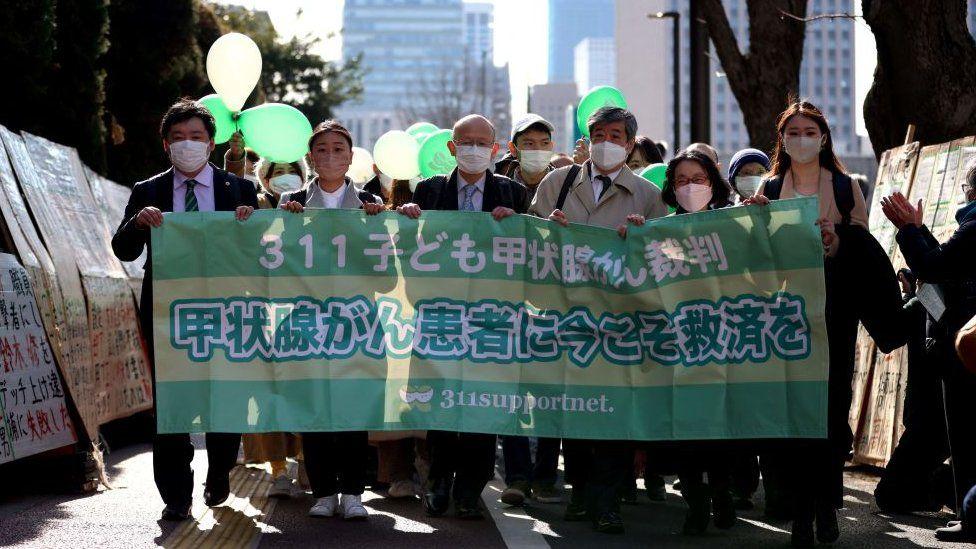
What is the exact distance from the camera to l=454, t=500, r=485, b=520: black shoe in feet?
23.5

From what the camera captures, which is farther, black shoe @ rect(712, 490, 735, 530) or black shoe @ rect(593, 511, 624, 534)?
black shoe @ rect(712, 490, 735, 530)

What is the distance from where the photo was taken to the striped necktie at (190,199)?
715 centimetres

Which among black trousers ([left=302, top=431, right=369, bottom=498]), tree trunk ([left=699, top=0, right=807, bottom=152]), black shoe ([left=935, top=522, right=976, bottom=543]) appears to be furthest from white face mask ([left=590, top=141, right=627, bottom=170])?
tree trunk ([left=699, top=0, right=807, bottom=152])

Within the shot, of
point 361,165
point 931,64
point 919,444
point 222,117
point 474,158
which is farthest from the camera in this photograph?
point 361,165

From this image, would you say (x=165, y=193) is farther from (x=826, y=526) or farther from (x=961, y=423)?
(x=961, y=423)

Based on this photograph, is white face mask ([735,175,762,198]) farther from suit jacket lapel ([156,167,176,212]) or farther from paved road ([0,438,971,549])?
suit jacket lapel ([156,167,176,212])

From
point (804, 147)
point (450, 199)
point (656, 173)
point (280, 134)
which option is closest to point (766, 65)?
point (656, 173)

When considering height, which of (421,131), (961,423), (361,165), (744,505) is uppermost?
(421,131)

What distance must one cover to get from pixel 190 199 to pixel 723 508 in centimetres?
308

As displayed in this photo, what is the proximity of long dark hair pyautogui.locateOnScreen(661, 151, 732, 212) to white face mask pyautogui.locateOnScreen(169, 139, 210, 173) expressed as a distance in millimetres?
2386

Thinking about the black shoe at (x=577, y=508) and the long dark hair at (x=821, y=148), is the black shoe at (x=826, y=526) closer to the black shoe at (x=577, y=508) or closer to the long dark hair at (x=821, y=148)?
the black shoe at (x=577, y=508)

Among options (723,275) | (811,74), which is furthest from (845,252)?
(811,74)

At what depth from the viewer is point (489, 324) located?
6.95 metres

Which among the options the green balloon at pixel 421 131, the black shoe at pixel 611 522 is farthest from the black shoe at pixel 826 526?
the green balloon at pixel 421 131
